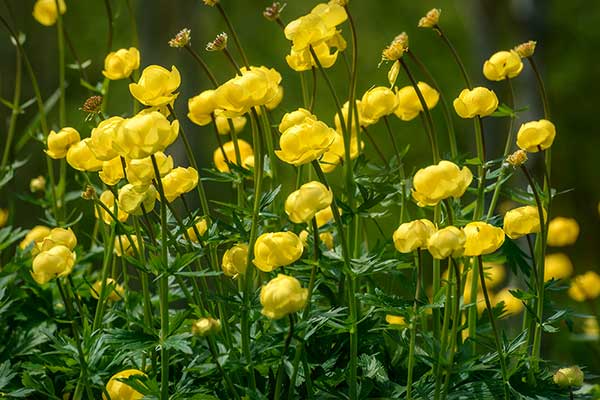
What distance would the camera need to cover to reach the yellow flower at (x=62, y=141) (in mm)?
1180

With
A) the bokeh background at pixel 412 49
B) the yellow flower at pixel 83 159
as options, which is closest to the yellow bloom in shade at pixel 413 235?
the yellow flower at pixel 83 159

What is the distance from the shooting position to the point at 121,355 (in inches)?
42.8

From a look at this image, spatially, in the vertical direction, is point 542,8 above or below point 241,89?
below

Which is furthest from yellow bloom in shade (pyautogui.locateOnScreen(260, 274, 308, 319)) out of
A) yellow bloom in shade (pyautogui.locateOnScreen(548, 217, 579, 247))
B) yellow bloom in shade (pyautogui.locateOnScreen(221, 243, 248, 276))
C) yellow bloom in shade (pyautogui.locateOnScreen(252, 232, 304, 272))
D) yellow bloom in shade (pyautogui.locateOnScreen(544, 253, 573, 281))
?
yellow bloom in shade (pyautogui.locateOnScreen(544, 253, 573, 281))

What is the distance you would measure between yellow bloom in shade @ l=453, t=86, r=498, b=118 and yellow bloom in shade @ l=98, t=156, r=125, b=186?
1.33 ft

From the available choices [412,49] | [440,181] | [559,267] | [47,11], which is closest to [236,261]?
[440,181]

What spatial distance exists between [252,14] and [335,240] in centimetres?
914

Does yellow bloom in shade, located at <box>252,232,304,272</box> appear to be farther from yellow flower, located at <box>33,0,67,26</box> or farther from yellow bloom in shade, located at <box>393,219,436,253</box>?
yellow flower, located at <box>33,0,67,26</box>

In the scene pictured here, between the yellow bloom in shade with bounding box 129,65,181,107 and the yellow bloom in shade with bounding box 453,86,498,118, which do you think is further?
the yellow bloom in shade with bounding box 453,86,498,118

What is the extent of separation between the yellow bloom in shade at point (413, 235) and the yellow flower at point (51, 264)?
14.8 inches

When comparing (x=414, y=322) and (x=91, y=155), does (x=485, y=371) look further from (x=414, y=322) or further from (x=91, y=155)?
(x=91, y=155)

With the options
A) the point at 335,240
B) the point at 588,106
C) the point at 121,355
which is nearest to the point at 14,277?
the point at 121,355

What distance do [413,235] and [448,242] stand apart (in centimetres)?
5

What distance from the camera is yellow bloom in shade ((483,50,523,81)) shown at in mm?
1225
